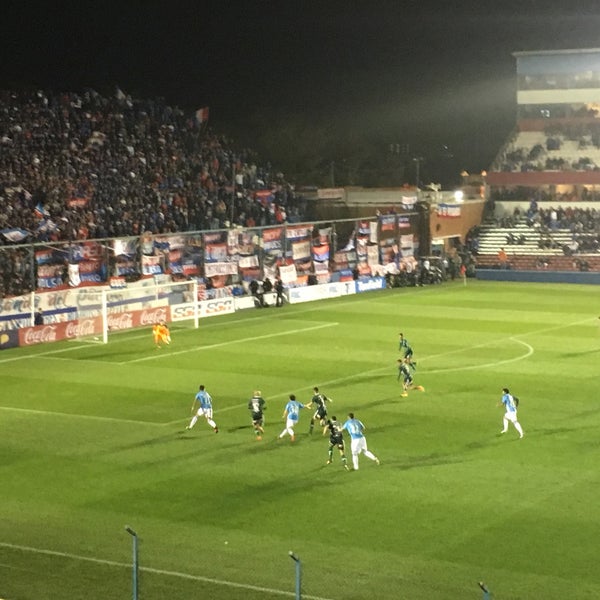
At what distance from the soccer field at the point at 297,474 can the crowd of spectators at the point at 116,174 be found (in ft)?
32.7

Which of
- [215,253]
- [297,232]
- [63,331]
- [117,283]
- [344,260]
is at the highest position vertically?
[297,232]

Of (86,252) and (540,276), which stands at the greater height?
(86,252)

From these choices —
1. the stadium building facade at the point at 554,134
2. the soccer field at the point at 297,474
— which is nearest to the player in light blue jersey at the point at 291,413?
the soccer field at the point at 297,474

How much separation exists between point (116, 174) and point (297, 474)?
3557cm

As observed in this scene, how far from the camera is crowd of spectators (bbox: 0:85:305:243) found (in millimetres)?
54250

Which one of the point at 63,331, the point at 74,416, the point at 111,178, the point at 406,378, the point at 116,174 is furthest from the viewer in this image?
the point at 116,174

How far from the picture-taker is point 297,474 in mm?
26531

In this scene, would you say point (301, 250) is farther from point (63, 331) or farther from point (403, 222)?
point (63, 331)

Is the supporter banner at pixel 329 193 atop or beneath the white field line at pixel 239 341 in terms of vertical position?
atop

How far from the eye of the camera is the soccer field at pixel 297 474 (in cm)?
2000

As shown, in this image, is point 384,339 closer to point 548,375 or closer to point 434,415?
point 548,375

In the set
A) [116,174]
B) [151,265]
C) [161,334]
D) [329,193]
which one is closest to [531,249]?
[329,193]

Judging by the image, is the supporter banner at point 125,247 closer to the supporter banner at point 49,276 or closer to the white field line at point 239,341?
the supporter banner at point 49,276

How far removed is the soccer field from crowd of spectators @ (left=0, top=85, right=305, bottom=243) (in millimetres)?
9968
